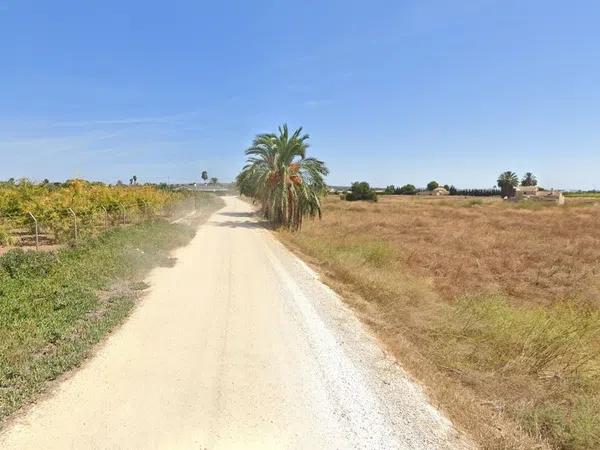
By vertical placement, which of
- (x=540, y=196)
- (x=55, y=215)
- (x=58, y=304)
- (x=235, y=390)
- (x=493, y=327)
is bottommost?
(x=493, y=327)

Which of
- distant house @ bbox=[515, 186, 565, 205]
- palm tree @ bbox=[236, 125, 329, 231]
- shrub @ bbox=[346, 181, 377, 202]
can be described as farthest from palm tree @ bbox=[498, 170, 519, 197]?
palm tree @ bbox=[236, 125, 329, 231]

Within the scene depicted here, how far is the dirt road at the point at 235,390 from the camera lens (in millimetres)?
3779

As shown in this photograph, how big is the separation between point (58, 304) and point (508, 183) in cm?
11985

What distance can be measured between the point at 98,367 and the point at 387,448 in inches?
148

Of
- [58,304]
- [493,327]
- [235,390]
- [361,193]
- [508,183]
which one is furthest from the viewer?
[508,183]

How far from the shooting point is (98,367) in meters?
5.13

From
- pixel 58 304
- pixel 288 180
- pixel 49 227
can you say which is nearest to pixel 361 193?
pixel 288 180

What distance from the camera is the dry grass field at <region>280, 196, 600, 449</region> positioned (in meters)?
4.44

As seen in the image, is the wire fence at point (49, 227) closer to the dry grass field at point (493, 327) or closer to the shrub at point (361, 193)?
the dry grass field at point (493, 327)

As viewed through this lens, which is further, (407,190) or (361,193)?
(407,190)

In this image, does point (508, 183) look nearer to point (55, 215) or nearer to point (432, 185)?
point (432, 185)

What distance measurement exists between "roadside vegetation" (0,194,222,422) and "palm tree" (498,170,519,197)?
371ft

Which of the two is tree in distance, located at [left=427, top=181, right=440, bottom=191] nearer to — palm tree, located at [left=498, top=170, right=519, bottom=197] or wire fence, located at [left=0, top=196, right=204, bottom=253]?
palm tree, located at [left=498, top=170, right=519, bottom=197]

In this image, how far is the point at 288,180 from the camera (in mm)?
24391
